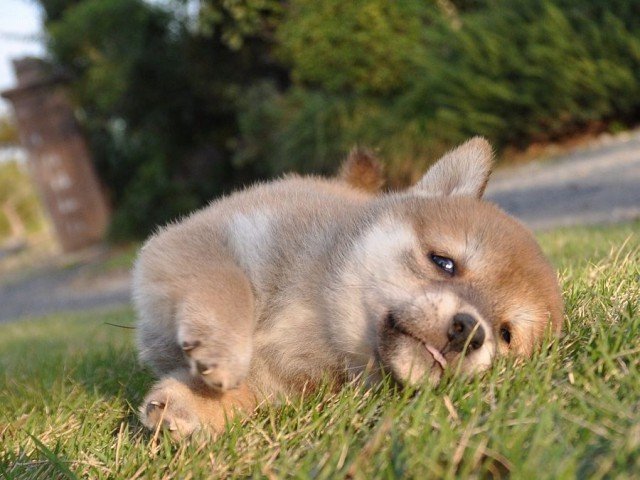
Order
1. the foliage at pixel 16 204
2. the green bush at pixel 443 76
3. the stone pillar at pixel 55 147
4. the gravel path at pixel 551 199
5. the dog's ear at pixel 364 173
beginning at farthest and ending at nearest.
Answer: the foliage at pixel 16 204 < the stone pillar at pixel 55 147 < the green bush at pixel 443 76 < the gravel path at pixel 551 199 < the dog's ear at pixel 364 173

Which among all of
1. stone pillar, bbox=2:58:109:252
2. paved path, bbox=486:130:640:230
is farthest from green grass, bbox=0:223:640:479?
stone pillar, bbox=2:58:109:252

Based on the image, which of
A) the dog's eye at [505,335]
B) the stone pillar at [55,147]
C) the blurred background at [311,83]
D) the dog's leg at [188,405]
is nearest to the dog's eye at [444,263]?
Answer: the dog's eye at [505,335]

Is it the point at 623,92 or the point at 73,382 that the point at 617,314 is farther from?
the point at 623,92

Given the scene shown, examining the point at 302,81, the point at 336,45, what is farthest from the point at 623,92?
the point at 302,81

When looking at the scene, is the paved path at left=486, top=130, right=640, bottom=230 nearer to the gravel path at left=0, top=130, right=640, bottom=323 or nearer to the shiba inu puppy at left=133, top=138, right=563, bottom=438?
the gravel path at left=0, top=130, right=640, bottom=323

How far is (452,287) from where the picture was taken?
90.8 inches

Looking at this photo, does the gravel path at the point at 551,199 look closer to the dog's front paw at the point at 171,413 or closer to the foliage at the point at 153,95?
the foliage at the point at 153,95

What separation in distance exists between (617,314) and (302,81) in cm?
1210

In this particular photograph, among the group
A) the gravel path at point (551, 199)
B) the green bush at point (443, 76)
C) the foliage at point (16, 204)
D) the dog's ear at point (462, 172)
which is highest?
the dog's ear at point (462, 172)

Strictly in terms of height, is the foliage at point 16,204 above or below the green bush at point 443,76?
below

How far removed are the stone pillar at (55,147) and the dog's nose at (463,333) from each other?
14253mm

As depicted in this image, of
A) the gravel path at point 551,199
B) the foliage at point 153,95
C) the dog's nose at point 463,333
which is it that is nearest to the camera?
the dog's nose at point 463,333

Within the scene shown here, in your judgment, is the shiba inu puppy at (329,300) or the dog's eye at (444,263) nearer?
the shiba inu puppy at (329,300)

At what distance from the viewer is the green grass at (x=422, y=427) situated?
152 cm
